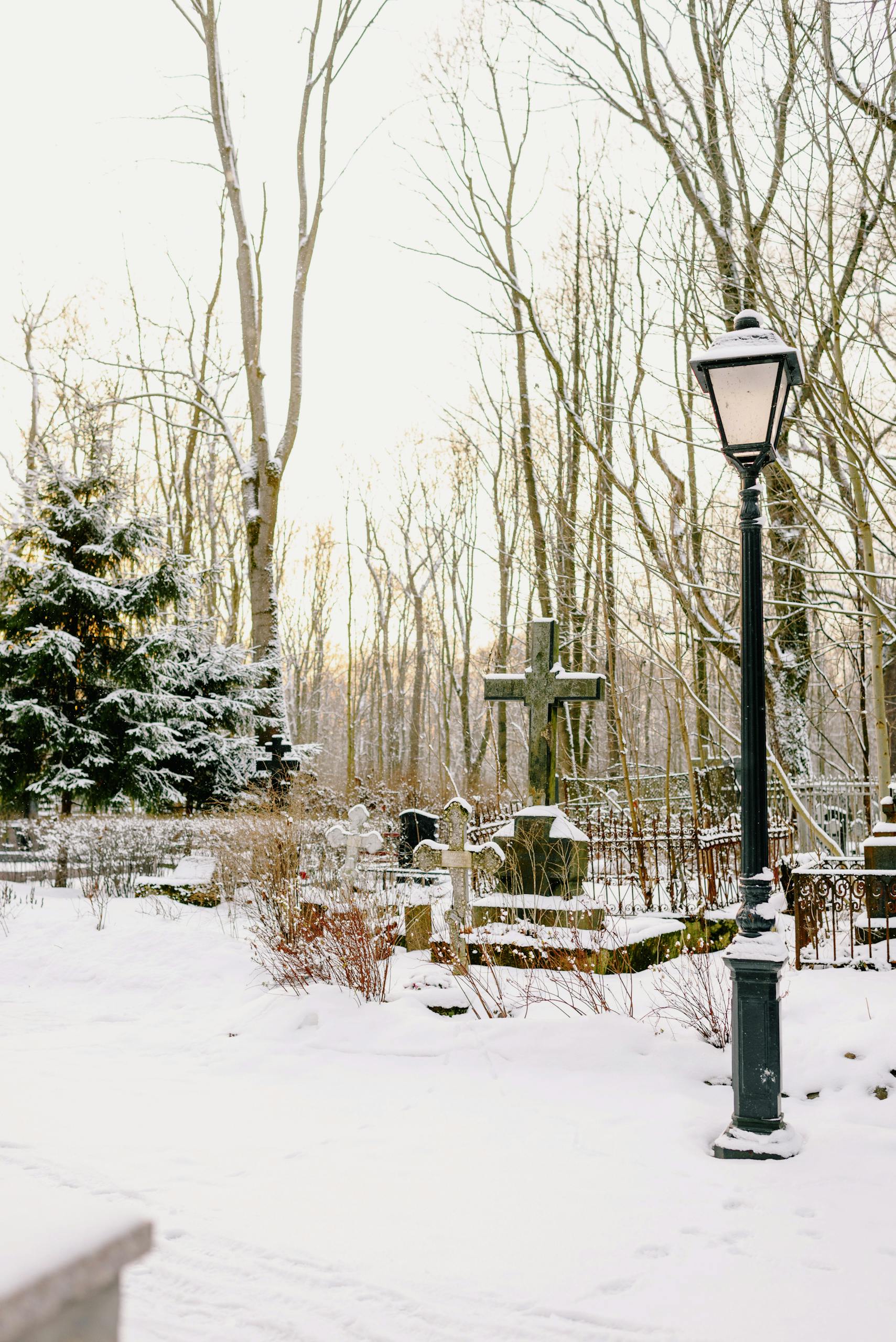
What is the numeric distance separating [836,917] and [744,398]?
516cm

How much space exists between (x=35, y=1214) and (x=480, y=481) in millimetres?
32835

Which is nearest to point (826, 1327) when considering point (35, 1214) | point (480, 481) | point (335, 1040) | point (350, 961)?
point (35, 1214)

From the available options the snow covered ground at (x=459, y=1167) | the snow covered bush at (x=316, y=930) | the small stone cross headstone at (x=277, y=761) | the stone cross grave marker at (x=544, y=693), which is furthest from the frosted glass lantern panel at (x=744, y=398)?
the small stone cross headstone at (x=277, y=761)

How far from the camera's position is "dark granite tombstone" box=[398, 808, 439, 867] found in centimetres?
1432

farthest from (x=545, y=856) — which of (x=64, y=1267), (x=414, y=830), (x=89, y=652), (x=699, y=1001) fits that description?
(x=89, y=652)

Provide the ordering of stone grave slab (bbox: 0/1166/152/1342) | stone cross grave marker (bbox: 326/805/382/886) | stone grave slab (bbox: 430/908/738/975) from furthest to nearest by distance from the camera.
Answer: stone cross grave marker (bbox: 326/805/382/886) < stone grave slab (bbox: 430/908/738/975) < stone grave slab (bbox: 0/1166/152/1342)

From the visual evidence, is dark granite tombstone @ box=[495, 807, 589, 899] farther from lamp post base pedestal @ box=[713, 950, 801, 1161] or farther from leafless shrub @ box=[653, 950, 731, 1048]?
lamp post base pedestal @ box=[713, 950, 801, 1161]

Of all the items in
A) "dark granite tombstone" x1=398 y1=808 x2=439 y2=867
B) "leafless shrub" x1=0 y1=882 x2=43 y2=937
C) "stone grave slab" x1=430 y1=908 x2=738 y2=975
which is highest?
"dark granite tombstone" x1=398 y1=808 x2=439 y2=867

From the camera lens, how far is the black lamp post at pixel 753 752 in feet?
16.2

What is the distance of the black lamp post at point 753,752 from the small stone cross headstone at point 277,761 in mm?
12905

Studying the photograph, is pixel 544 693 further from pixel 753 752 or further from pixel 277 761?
pixel 277 761

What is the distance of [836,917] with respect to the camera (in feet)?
28.2

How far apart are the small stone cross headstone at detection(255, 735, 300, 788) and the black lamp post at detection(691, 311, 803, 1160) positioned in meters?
12.9

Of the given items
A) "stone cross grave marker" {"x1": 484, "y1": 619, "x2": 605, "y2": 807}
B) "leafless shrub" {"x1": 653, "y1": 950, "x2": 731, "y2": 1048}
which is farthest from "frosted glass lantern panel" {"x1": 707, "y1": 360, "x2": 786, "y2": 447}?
"stone cross grave marker" {"x1": 484, "y1": 619, "x2": 605, "y2": 807}
